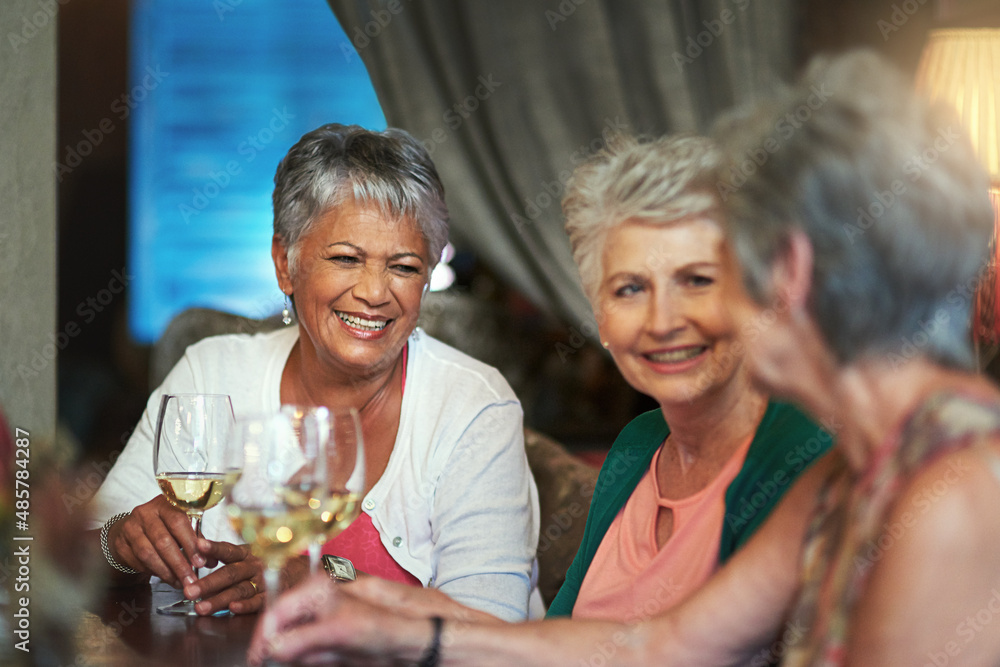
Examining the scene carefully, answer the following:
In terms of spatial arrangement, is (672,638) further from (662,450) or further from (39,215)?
(39,215)

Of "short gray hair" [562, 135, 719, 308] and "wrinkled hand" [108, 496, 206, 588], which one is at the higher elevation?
"short gray hair" [562, 135, 719, 308]

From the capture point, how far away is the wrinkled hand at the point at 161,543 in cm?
132

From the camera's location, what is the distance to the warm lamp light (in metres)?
2.18

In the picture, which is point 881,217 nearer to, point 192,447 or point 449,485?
point 192,447

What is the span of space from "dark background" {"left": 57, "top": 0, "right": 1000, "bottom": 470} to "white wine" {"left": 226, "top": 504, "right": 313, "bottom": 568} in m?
2.80

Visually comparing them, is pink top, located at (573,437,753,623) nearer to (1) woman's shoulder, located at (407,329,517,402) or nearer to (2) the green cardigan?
(2) the green cardigan

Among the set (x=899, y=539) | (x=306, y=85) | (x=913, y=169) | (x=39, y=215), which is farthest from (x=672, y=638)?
(x=306, y=85)

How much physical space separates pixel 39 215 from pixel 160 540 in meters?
1.37

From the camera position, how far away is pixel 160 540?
1.34m

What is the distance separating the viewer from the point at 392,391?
176 cm

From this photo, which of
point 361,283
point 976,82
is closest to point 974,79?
point 976,82

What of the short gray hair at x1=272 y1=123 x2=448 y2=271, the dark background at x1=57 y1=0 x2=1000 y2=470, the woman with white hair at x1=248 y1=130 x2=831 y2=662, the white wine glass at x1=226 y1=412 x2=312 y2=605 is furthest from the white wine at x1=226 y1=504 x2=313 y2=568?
the dark background at x1=57 y1=0 x2=1000 y2=470

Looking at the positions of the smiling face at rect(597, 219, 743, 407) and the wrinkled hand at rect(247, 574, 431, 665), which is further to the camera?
the smiling face at rect(597, 219, 743, 407)

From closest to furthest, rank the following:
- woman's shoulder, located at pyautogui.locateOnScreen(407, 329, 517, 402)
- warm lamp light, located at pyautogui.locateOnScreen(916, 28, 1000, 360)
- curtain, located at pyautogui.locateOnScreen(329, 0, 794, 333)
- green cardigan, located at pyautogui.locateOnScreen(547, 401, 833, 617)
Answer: green cardigan, located at pyautogui.locateOnScreen(547, 401, 833, 617) → woman's shoulder, located at pyautogui.locateOnScreen(407, 329, 517, 402) → warm lamp light, located at pyautogui.locateOnScreen(916, 28, 1000, 360) → curtain, located at pyautogui.locateOnScreen(329, 0, 794, 333)
